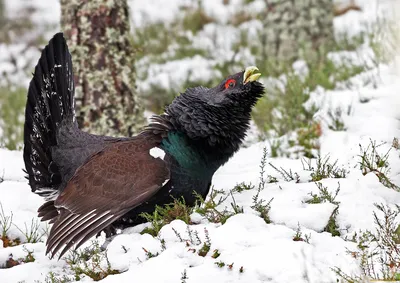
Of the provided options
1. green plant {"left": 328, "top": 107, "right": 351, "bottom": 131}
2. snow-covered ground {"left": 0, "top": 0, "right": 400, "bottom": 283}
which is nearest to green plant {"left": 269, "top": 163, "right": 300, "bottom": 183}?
snow-covered ground {"left": 0, "top": 0, "right": 400, "bottom": 283}

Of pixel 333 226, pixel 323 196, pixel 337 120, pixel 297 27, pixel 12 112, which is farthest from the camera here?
pixel 12 112

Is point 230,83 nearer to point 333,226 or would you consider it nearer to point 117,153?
point 117,153

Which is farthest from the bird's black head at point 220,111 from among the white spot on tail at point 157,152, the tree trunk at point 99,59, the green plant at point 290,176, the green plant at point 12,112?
the green plant at point 12,112

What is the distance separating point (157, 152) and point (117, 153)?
11.8 inches

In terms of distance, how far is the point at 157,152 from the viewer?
4.35m

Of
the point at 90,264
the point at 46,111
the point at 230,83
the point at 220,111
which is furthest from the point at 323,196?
the point at 46,111

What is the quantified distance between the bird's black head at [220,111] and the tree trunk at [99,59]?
7.16 feet

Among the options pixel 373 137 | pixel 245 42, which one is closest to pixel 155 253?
pixel 373 137

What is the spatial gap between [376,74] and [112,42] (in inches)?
119

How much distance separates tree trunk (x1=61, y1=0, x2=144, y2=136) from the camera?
259 inches

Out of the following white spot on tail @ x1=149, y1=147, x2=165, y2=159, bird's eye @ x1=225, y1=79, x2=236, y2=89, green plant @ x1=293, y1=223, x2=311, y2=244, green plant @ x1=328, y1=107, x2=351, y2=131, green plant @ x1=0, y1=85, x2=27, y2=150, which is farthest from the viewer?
green plant @ x1=0, y1=85, x2=27, y2=150

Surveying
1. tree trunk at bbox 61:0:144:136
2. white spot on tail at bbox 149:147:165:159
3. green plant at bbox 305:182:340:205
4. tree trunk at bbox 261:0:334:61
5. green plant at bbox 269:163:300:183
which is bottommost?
green plant at bbox 305:182:340:205

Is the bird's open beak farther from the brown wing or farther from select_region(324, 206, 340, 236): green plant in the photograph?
select_region(324, 206, 340, 236): green plant

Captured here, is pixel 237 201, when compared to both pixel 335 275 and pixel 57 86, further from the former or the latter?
pixel 57 86
